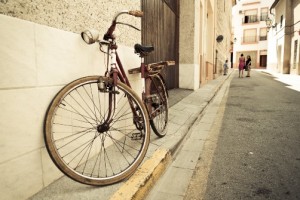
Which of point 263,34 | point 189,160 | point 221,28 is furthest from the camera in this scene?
point 263,34

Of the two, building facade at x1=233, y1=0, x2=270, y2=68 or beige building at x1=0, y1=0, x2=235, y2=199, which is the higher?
building facade at x1=233, y1=0, x2=270, y2=68

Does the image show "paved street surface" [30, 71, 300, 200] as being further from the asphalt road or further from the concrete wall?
the concrete wall

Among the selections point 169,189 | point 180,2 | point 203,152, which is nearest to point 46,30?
point 169,189

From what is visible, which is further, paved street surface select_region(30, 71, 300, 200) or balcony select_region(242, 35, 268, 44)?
balcony select_region(242, 35, 268, 44)

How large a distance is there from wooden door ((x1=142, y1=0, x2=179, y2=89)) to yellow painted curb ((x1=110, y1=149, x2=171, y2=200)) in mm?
3209

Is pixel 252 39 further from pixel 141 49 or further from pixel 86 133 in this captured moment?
pixel 86 133

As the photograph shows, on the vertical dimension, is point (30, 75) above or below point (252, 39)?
below

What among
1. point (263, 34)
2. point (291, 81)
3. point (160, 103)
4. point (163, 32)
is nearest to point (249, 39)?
point (263, 34)

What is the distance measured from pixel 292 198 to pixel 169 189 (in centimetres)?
105

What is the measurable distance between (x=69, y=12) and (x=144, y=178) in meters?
1.67

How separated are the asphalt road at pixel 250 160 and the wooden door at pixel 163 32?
101 inches

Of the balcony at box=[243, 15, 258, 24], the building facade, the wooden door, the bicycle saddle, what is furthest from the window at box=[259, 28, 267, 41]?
the bicycle saddle

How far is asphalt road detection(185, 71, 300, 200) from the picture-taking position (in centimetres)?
220

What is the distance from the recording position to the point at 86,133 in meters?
2.51
